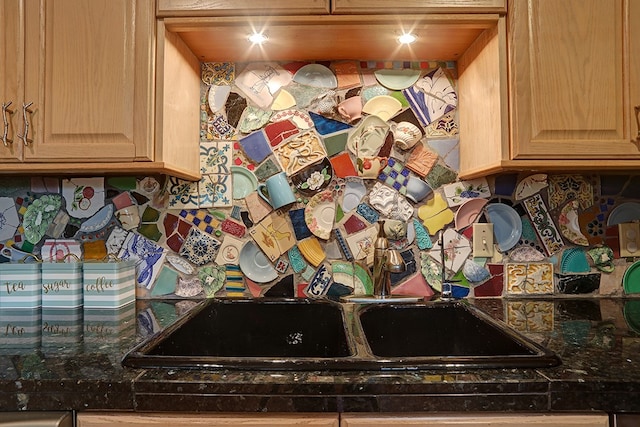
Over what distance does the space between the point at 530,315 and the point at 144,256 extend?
125 cm

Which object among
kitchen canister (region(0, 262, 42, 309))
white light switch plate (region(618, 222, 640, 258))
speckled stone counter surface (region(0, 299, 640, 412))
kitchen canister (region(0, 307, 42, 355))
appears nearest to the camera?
speckled stone counter surface (region(0, 299, 640, 412))

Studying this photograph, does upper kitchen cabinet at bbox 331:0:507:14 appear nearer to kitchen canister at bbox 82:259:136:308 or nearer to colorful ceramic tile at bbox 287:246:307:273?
colorful ceramic tile at bbox 287:246:307:273

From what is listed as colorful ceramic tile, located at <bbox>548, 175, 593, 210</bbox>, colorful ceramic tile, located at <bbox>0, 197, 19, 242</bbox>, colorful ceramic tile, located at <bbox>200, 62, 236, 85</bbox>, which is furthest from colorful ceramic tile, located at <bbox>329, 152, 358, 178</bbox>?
colorful ceramic tile, located at <bbox>0, 197, 19, 242</bbox>

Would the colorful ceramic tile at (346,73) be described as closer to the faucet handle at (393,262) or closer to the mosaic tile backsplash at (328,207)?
the mosaic tile backsplash at (328,207)

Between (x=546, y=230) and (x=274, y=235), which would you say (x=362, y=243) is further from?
(x=546, y=230)

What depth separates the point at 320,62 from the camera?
1.51 metres

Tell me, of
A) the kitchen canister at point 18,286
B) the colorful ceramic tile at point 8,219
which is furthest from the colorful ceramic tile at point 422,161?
the colorful ceramic tile at point 8,219

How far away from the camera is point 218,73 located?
4.95 ft

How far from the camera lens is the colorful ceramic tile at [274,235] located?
4.86ft

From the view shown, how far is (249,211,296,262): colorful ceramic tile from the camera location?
1481 mm

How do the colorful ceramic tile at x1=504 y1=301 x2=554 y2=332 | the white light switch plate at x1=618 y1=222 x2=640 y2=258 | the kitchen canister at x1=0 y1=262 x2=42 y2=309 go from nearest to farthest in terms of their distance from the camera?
1. the colorful ceramic tile at x1=504 y1=301 x2=554 y2=332
2. the kitchen canister at x1=0 y1=262 x2=42 y2=309
3. the white light switch plate at x1=618 y1=222 x2=640 y2=258

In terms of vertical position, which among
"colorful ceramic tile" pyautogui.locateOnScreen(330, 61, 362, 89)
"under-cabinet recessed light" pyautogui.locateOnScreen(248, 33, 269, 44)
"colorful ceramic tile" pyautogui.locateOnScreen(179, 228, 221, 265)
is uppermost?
"under-cabinet recessed light" pyautogui.locateOnScreen(248, 33, 269, 44)

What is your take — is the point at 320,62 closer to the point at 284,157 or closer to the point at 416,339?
the point at 284,157

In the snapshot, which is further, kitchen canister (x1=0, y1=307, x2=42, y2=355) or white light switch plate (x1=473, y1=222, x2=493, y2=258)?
white light switch plate (x1=473, y1=222, x2=493, y2=258)
